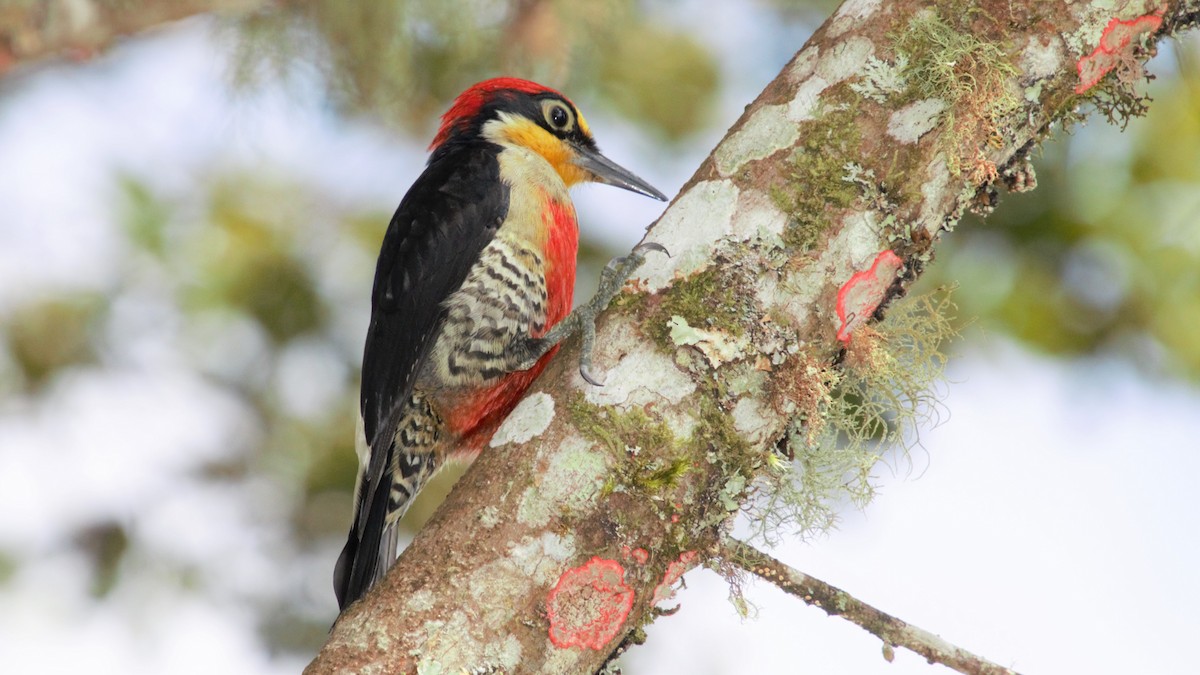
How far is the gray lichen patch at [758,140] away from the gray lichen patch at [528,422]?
2.00 ft

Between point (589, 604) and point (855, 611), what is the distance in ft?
1.73

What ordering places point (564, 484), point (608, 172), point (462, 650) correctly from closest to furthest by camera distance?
point (462, 650) < point (564, 484) < point (608, 172)

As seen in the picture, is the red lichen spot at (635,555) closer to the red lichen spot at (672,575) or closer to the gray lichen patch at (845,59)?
the red lichen spot at (672,575)

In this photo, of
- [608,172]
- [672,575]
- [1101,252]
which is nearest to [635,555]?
[672,575]

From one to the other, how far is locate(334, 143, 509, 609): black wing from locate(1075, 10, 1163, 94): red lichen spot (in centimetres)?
167

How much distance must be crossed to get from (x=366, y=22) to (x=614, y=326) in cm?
239

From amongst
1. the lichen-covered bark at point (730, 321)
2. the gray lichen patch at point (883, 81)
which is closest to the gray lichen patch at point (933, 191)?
the lichen-covered bark at point (730, 321)

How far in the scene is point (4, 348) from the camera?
14.2ft

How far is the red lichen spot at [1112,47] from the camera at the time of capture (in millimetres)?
2215

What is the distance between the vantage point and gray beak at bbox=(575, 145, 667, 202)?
3777 millimetres

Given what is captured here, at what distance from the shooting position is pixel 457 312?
10.6ft

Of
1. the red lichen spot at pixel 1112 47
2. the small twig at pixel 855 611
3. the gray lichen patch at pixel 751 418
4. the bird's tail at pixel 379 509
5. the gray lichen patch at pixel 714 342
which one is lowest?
the bird's tail at pixel 379 509

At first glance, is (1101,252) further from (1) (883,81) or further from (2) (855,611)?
(2) (855,611)

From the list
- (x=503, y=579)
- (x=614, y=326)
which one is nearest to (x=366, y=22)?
(x=614, y=326)
